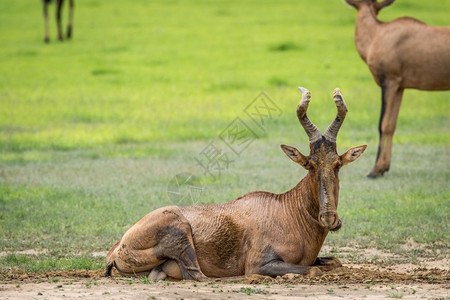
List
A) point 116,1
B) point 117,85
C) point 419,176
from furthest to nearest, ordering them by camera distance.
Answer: point 116,1
point 117,85
point 419,176

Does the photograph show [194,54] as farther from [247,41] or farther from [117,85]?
[117,85]

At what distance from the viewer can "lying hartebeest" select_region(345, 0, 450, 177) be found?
15766 mm

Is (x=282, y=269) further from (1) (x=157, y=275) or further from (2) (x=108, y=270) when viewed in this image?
(2) (x=108, y=270)

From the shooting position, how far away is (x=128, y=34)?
3388 centimetres

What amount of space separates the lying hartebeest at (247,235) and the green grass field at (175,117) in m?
1.09

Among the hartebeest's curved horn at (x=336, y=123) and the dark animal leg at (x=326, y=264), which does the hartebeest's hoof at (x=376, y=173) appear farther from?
the hartebeest's curved horn at (x=336, y=123)

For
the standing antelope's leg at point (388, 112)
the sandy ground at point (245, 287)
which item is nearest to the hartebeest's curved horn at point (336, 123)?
the sandy ground at point (245, 287)

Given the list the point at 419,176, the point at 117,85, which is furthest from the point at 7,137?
the point at 419,176

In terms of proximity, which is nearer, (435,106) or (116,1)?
(435,106)

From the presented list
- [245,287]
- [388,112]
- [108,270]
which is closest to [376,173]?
[388,112]

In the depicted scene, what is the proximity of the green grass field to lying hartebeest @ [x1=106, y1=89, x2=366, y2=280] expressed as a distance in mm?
1092

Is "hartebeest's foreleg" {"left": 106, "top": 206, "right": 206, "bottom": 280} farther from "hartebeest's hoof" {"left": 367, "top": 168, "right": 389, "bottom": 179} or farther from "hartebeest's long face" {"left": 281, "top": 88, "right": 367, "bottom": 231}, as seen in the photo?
"hartebeest's hoof" {"left": 367, "top": 168, "right": 389, "bottom": 179}

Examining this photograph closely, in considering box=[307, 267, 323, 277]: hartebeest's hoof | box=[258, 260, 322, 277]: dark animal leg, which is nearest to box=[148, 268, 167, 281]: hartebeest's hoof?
box=[258, 260, 322, 277]: dark animal leg

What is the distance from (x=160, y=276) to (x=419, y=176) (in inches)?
296
